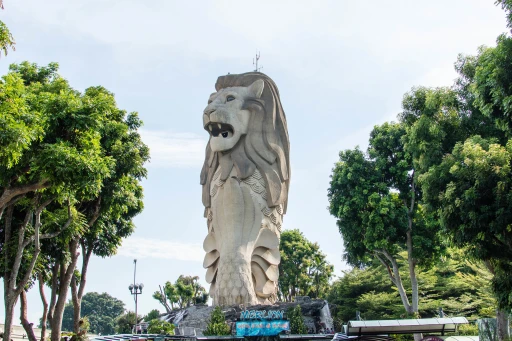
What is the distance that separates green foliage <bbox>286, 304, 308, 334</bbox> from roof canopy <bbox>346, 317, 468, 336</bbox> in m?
7.96

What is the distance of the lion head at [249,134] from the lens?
22172 millimetres

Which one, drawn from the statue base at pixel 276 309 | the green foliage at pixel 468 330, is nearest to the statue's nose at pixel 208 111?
the statue base at pixel 276 309

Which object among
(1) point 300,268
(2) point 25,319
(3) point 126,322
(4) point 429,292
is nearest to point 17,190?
(2) point 25,319

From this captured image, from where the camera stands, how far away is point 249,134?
22594 millimetres

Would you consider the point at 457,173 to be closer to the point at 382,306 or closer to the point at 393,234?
the point at 393,234

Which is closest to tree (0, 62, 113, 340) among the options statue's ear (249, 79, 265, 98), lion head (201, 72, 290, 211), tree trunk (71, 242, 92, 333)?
tree trunk (71, 242, 92, 333)

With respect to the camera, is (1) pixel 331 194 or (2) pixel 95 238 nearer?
(2) pixel 95 238

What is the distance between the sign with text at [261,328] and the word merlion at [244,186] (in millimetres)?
2810

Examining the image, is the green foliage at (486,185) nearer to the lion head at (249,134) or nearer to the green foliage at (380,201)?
the green foliage at (380,201)

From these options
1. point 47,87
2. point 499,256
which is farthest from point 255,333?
point 47,87

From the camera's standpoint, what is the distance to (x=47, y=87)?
15.7 meters

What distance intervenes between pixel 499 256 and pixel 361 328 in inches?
162

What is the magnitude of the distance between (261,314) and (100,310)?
73.9 m

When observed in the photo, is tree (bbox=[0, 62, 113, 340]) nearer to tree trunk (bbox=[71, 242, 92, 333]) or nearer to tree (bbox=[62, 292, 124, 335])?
tree trunk (bbox=[71, 242, 92, 333])
